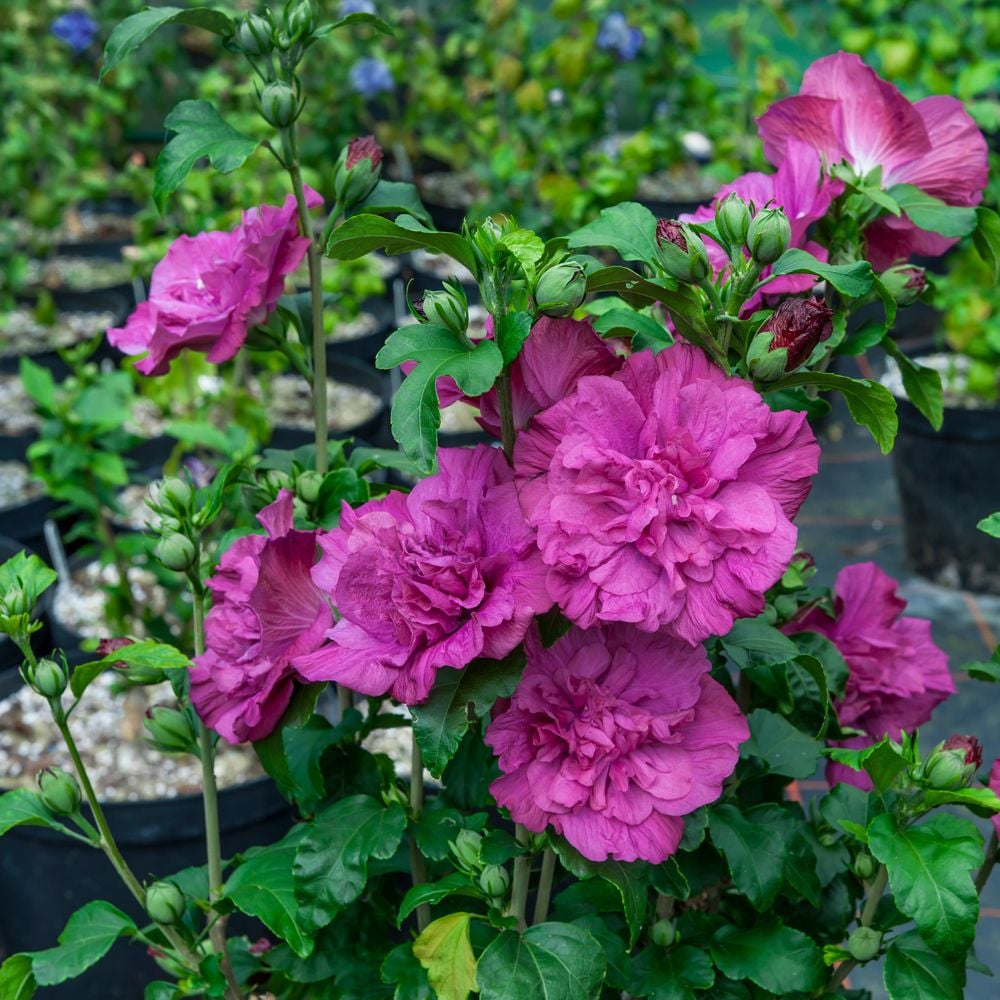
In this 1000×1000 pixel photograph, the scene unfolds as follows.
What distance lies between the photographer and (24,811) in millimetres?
948

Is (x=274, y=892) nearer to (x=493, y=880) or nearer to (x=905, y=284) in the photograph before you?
(x=493, y=880)

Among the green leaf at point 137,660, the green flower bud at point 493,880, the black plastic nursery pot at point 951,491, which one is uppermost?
the green leaf at point 137,660

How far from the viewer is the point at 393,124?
4.20m

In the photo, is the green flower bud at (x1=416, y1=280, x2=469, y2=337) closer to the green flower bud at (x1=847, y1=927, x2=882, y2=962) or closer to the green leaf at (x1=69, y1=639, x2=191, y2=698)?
the green leaf at (x1=69, y1=639, x2=191, y2=698)

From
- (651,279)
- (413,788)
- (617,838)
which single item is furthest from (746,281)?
(413,788)

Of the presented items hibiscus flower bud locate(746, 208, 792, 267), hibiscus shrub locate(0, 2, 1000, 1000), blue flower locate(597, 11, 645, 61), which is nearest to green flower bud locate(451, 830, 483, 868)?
hibiscus shrub locate(0, 2, 1000, 1000)

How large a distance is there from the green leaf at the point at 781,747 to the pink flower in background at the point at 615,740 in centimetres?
20

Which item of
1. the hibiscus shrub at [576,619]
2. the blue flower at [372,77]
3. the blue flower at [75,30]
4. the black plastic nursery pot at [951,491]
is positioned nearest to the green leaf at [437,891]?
the hibiscus shrub at [576,619]

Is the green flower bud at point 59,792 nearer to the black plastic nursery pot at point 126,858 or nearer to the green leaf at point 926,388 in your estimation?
the black plastic nursery pot at point 126,858

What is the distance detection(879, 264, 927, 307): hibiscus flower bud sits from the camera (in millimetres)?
901

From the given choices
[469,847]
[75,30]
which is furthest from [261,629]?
[75,30]

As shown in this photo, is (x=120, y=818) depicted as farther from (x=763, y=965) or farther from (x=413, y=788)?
(x=763, y=965)

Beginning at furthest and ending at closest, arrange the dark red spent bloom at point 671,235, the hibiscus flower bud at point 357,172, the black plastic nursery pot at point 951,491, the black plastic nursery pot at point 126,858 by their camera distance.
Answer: the black plastic nursery pot at point 951,491 → the black plastic nursery pot at point 126,858 → the hibiscus flower bud at point 357,172 → the dark red spent bloom at point 671,235

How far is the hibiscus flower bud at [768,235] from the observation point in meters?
0.75
